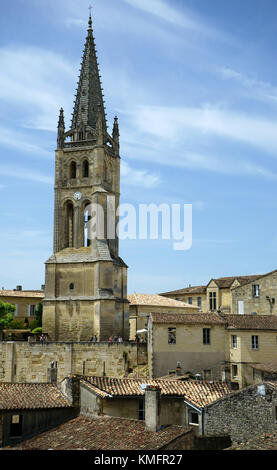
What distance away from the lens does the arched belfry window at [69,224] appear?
5384 centimetres

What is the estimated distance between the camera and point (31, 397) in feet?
87.3

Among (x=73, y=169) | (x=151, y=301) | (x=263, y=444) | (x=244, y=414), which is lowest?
(x=263, y=444)

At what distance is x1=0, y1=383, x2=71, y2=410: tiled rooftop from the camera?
25505mm

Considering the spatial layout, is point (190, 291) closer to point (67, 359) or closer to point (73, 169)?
point (73, 169)

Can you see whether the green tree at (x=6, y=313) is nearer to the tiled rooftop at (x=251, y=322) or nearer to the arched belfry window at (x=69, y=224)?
the arched belfry window at (x=69, y=224)

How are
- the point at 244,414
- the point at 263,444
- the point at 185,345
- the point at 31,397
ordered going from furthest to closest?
1. the point at 185,345
2. the point at 31,397
3. the point at 244,414
4. the point at 263,444

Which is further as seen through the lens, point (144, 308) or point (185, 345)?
point (144, 308)

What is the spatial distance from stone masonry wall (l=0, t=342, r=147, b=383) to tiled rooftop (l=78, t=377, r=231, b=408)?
16.6 m

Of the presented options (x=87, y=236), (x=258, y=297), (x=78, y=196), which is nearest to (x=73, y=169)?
(x=78, y=196)

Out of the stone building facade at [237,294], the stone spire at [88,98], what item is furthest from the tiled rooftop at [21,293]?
the stone spire at [88,98]

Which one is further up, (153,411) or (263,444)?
(153,411)

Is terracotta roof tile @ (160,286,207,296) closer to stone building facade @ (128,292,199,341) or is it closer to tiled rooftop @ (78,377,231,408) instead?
stone building facade @ (128,292,199,341)

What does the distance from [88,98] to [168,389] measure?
3729cm
